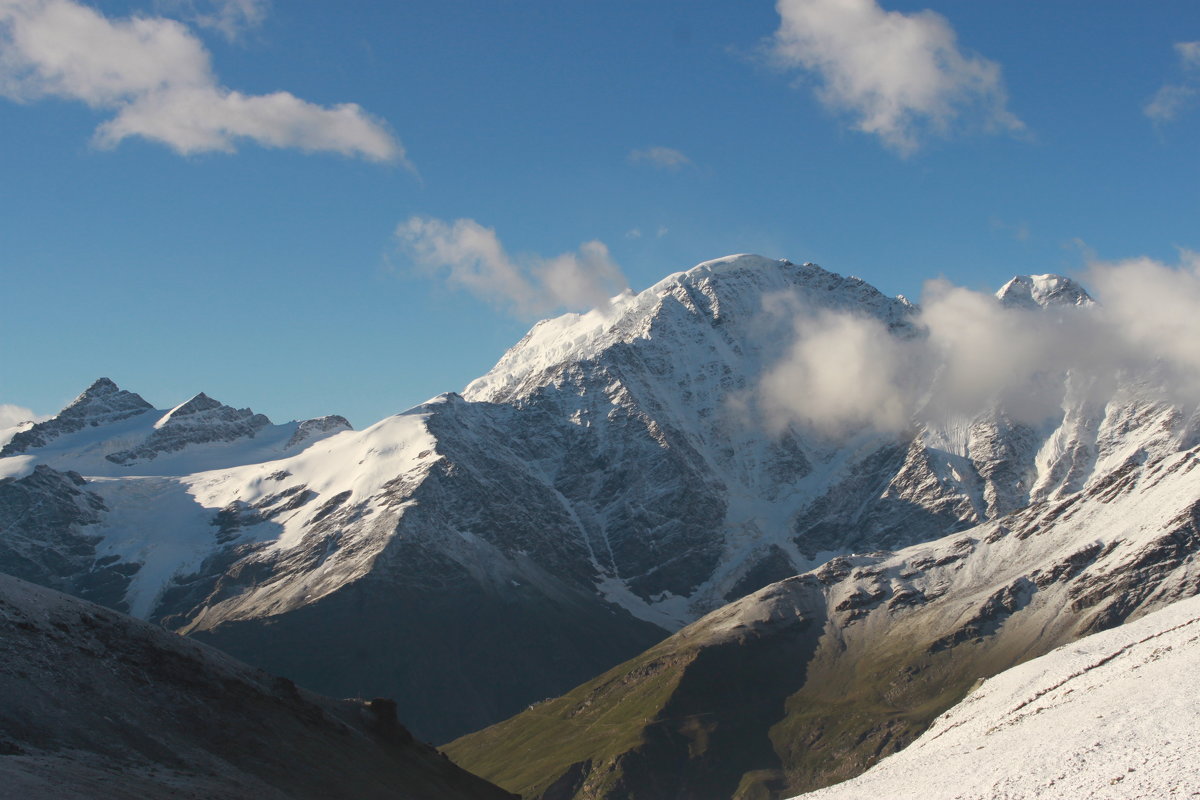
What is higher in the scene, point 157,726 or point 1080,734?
point 157,726

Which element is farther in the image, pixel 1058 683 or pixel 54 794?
pixel 1058 683

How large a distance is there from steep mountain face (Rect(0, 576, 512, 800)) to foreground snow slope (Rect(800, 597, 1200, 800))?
116ft

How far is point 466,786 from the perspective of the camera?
102125 millimetres

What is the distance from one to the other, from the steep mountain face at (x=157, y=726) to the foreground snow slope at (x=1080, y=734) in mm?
35475

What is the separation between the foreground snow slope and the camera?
67750 mm

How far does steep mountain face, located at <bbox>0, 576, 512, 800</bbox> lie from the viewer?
67.8 meters

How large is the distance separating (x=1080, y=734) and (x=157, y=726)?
60.1 metres

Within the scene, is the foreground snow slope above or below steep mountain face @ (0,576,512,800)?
below

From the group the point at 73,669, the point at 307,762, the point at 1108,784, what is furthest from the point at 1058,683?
the point at 73,669

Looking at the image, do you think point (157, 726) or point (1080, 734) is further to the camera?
point (157, 726)

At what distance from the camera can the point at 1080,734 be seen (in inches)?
3054

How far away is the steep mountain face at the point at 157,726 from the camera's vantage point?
6775 cm

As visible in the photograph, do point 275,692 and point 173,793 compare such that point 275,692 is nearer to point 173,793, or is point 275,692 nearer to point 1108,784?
point 173,793

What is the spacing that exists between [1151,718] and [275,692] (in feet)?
207
